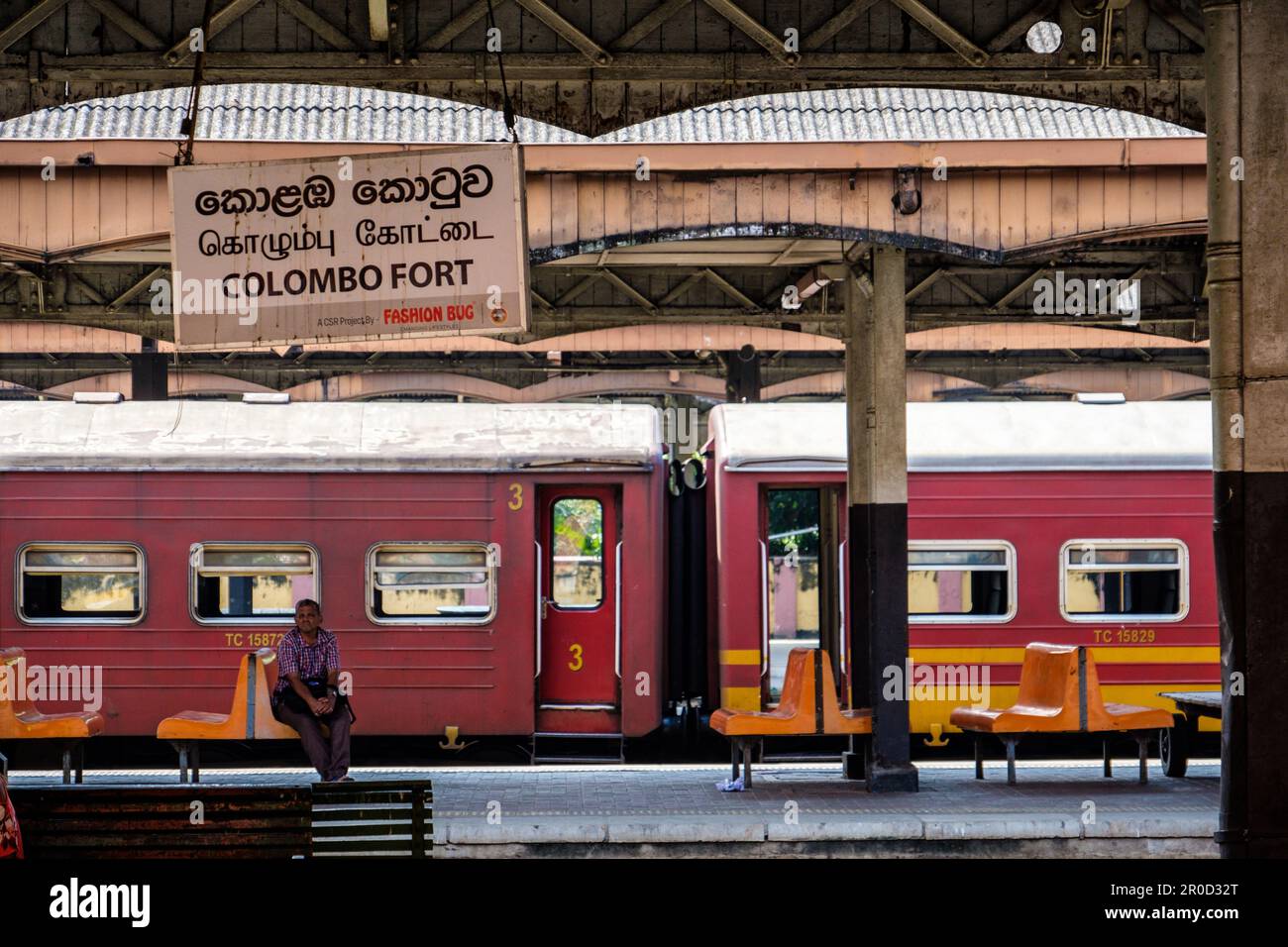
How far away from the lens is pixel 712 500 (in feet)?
47.1

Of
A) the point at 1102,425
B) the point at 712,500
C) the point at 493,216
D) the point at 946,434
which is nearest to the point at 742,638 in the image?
the point at 712,500

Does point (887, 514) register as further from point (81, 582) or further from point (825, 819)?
point (81, 582)

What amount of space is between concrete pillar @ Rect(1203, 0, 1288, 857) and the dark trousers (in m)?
6.93

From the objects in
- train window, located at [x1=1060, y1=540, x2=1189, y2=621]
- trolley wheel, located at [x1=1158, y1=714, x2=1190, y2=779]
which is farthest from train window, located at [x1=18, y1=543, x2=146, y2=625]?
trolley wheel, located at [x1=1158, y1=714, x2=1190, y2=779]

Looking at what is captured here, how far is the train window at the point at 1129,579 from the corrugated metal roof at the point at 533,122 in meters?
4.30

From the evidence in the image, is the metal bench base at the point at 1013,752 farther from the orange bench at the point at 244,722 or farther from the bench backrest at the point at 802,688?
the orange bench at the point at 244,722

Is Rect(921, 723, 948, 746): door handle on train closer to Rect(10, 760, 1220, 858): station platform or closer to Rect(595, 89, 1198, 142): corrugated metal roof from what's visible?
Rect(10, 760, 1220, 858): station platform

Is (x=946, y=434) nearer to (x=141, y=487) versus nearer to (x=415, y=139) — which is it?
(x=415, y=139)

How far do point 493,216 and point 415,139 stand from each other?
2898 mm

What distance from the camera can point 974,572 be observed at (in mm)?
13859

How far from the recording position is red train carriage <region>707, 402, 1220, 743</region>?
13.6m
